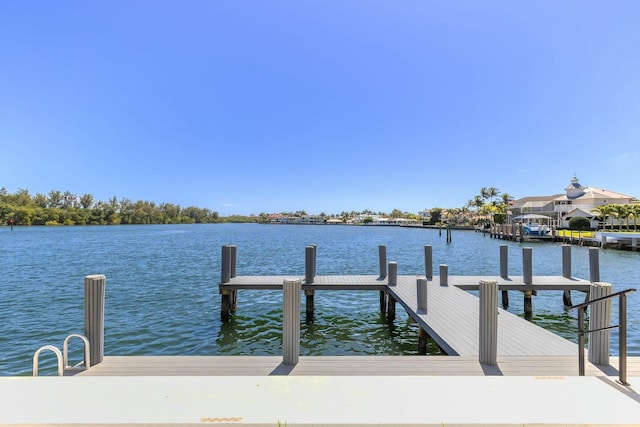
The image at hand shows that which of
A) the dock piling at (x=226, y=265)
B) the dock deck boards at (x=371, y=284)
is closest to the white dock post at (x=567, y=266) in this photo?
the dock deck boards at (x=371, y=284)

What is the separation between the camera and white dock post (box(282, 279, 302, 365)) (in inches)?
190

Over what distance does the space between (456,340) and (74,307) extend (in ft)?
46.0

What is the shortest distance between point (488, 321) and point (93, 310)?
5316 mm

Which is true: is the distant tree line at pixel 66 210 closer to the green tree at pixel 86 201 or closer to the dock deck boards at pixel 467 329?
the green tree at pixel 86 201

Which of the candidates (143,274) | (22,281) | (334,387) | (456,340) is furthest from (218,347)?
(22,281)

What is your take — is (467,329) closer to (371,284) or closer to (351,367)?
(351,367)

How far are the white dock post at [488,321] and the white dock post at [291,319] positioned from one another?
8.21 feet

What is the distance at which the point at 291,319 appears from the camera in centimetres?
489

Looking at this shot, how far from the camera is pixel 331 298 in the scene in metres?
15.5

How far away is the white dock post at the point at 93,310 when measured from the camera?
15.3ft

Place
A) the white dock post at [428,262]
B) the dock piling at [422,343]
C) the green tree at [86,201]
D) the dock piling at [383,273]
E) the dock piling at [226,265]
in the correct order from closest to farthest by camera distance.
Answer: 1. the dock piling at [422,343]
2. the dock piling at [226,265]
3. the dock piling at [383,273]
4. the white dock post at [428,262]
5. the green tree at [86,201]

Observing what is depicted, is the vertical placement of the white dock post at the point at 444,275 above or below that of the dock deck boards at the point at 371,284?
above

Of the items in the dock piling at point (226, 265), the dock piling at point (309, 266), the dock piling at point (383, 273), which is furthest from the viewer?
the dock piling at point (383, 273)

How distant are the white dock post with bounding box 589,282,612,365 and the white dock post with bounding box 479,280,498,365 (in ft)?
3.82
